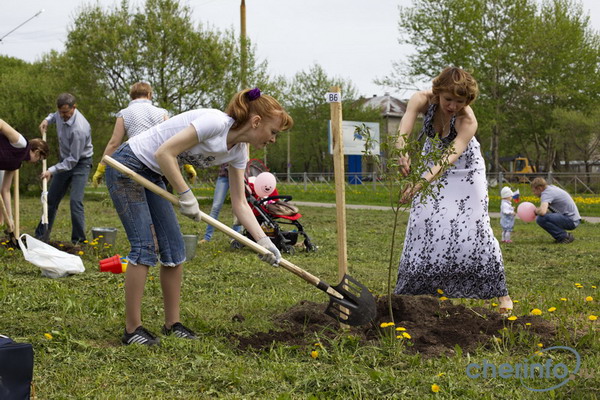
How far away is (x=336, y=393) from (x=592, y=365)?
4.41ft

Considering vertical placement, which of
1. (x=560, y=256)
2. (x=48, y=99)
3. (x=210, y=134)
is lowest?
(x=560, y=256)

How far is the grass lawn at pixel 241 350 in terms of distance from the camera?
299 cm

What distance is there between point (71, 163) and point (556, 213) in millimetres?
7024

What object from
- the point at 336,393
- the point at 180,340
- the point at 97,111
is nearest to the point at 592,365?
the point at 336,393

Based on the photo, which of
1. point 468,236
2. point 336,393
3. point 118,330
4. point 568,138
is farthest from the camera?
point 568,138

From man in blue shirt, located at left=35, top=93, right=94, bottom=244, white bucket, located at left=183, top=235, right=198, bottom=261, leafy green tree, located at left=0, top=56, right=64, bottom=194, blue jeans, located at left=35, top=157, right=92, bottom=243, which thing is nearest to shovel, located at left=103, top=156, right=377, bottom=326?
white bucket, located at left=183, top=235, right=198, bottom=261

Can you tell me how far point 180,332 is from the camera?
3.91 metres

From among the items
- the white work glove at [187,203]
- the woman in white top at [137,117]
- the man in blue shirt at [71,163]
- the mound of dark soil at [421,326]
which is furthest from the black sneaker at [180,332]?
the man in blue shirt at [71,163]

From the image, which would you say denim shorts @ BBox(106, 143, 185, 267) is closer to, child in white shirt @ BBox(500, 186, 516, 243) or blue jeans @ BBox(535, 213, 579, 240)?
child in white shirt @ BBox(500, 186, 516, 243)

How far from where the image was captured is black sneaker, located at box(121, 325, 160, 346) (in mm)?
3713

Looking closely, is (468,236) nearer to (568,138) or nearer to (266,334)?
(266,334)

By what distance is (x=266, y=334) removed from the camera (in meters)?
3.91

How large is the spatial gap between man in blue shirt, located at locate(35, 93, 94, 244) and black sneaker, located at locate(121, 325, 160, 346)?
4.51m

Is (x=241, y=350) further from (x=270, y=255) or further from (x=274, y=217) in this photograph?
(x=274, y=217)
